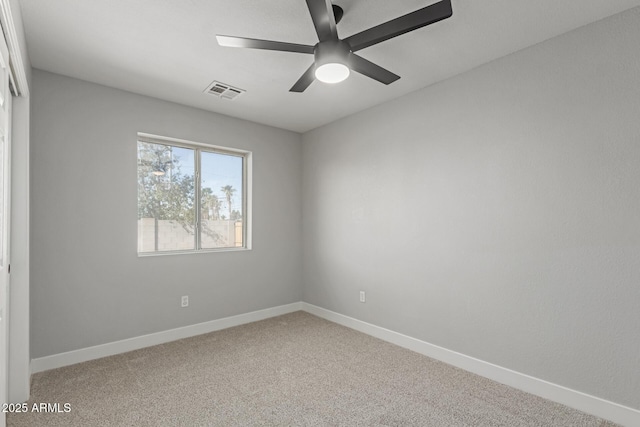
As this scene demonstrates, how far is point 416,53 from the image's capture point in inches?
99.0

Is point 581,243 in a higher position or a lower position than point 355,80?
lower

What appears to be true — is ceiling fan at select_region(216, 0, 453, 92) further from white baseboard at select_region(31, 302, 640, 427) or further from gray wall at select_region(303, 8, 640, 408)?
white baseboard at select_region(31, 302, 640, 427)

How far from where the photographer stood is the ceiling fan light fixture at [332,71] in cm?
192

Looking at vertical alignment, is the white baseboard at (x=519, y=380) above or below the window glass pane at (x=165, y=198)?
below

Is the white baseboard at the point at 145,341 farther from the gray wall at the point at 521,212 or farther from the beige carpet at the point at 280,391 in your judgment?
the gray wall at the point at 521,212

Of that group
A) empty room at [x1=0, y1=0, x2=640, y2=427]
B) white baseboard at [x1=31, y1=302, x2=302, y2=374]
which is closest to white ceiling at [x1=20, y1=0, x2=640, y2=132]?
empty room at [x1=0, y1=0, x2=640, y2=427]

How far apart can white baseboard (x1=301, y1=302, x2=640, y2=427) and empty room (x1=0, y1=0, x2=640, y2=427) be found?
13mm

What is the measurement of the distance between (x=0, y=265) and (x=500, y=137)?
132 inches

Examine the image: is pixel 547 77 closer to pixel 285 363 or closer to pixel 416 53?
pixel 416 53

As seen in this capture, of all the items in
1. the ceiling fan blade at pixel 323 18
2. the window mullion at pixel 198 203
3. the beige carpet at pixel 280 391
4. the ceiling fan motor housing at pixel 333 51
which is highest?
the ceiling fan blade at pixel 323 18

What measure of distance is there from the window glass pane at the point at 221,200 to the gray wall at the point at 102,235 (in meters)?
0.21

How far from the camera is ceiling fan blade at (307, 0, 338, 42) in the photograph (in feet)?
5.26

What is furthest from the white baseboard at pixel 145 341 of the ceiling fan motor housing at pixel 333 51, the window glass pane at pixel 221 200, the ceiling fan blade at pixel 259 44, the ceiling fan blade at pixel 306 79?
the ceiling fan motor housing at pixel 333 51

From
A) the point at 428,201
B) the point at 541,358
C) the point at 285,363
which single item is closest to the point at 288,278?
the point at 285,363
